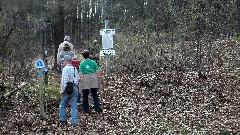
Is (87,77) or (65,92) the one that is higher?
(87,77)

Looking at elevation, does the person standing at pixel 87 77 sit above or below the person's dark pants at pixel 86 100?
above

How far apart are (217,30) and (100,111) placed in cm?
1084

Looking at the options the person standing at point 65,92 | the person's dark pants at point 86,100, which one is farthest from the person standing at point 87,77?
the person standing at point 65,92

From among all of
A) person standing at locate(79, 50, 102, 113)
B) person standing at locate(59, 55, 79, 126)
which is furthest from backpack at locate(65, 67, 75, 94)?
person standing at locate(79, 50, 102, 113)

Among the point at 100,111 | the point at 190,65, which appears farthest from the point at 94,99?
the point at 190,65

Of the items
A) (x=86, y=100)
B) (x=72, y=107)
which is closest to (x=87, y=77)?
(x=86, y=100)

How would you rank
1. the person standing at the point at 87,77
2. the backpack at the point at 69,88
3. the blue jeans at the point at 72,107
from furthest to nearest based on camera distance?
the person standing at the point at 87,77
the blue jeans at the point at 72,107
the backpack at the point at 69,88

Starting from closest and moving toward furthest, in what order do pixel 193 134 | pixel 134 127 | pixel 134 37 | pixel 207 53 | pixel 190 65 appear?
pixel 193 134
pixel 134 127
pixel 190 65
pixel 207 53
pixel 134 37

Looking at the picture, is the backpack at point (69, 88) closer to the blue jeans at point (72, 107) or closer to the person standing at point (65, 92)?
the person standing at point (65, 92)

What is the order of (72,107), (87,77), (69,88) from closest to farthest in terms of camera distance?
(69,88) < (72,107) < (87,77)

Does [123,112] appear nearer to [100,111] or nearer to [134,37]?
[100,111]

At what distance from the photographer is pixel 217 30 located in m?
20.5

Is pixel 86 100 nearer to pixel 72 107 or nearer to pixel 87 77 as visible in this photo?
pixel 87 77

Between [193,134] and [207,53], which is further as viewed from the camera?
[207,53]
